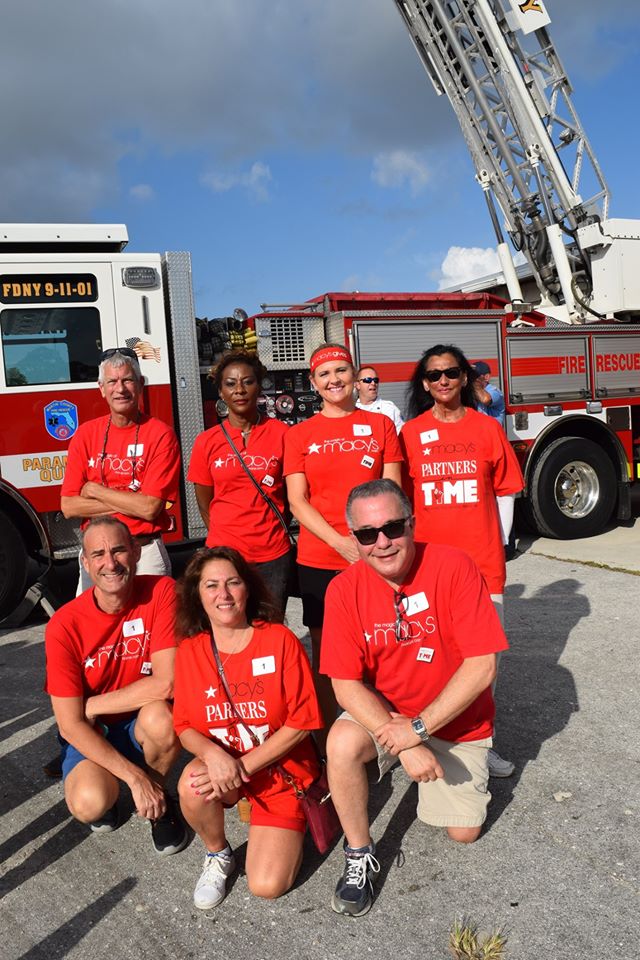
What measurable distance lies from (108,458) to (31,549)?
2.51 metres

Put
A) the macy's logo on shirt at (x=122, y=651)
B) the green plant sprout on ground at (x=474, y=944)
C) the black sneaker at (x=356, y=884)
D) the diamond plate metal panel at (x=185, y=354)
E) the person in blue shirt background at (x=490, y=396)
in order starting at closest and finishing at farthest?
the green plant sprout on ground at (x=474, y=944), the black sneaker at (x=356, y=884), the macy's logo on shirt at (x=122, y=651), the diamond plate metal panel at (x=185, y=354), the person in blue shirt background at (x=490, y=396)

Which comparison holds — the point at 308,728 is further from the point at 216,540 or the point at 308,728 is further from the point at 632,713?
the point at 632,713

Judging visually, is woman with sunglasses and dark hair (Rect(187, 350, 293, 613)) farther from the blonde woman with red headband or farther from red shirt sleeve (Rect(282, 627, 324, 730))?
red shirt sleeve (Rect(282, 627, 324, 730))

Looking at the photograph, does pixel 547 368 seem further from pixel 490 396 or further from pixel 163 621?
pixel 163 621

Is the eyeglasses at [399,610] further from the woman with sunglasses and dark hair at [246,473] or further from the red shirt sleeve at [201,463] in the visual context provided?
the red shirt sleeve at [201,463]

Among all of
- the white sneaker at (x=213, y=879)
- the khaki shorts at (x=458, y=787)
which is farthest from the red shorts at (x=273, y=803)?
the khaki shorts at (x=458, y=787)

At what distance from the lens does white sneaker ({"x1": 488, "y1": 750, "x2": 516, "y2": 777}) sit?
2994mm

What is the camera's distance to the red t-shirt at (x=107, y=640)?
2666 mm

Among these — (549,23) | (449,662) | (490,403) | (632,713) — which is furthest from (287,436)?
(549,23)

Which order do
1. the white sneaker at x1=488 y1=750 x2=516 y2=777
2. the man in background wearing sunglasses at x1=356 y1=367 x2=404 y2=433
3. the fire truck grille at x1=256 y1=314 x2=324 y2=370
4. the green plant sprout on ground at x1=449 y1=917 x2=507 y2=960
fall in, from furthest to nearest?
the fire truck grille at x1=256 y1=314 x2=324 y2=370 → the man in background wearing sunglasses at x1=356 y1=367 x2=404 y2=433 → the white sneaker at x1=488 y1=750 x2=516 y2=777 → the green plant sprout on ground at x1=449 y1=917 x2=507 y2=960

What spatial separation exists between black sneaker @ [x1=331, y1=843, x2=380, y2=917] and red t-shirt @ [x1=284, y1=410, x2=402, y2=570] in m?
1.10

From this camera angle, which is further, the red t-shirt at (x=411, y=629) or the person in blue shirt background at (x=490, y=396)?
the person in blue shirt background at (x=490, y=396)

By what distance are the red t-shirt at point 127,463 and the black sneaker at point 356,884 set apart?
1.59 m

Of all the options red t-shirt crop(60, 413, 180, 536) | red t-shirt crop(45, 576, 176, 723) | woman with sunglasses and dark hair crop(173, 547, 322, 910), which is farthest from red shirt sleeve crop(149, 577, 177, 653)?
red t-shirt crop(60, 413, 180, 536)
